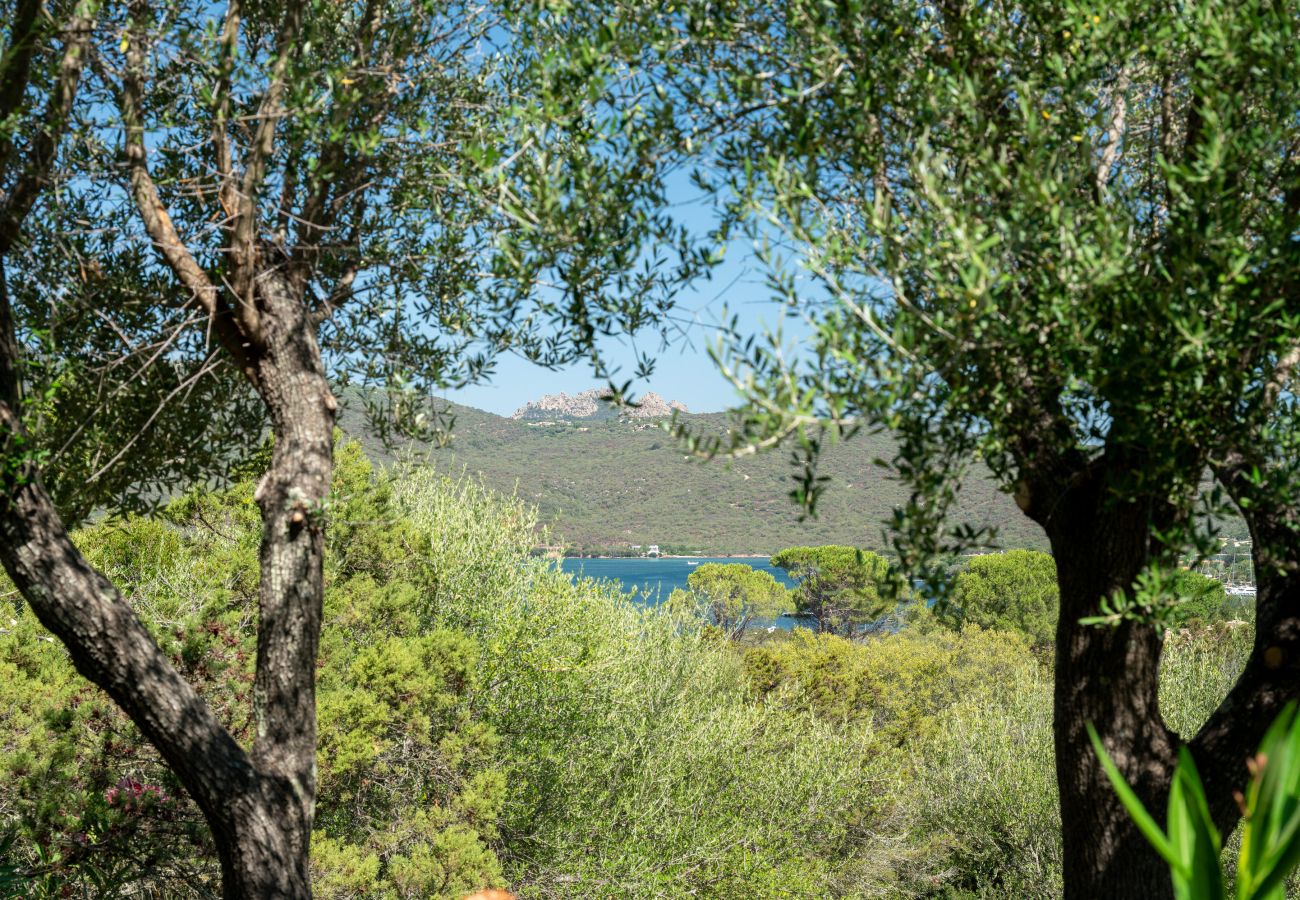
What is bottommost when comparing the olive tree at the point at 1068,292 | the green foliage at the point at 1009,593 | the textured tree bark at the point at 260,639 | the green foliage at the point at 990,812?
the green foliage at the point at 990,812

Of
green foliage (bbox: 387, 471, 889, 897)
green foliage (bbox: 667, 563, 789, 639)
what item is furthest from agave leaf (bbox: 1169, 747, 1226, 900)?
green foliage (bbox: 667, 563, 789, 639)

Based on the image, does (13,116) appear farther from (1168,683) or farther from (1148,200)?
(1168,683)

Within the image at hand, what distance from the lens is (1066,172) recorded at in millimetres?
3783

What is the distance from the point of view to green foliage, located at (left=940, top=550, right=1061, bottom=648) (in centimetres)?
5028

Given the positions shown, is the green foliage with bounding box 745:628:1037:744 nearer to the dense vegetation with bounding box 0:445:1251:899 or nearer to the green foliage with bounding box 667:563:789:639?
the dense vegetation with bounding box 0:445:1251:899

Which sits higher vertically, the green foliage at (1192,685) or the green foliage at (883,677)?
the green foliage at (1192,685)

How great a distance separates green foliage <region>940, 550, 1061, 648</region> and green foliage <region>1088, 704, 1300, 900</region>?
5088 cm

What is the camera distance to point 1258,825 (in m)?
1.45

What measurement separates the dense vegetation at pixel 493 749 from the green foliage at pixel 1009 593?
2591 centimetres

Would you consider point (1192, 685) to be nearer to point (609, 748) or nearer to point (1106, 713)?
point (609, 748)

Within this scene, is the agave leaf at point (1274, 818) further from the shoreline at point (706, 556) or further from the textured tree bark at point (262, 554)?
the shoreline at point (706, 556)

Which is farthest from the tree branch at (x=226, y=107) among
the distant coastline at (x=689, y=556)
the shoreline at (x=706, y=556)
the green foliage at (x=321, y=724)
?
the distant coastline at (x=689, y=556)

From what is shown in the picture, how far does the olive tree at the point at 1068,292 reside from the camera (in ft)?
10.2

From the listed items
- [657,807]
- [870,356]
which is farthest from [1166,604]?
[657,807]
